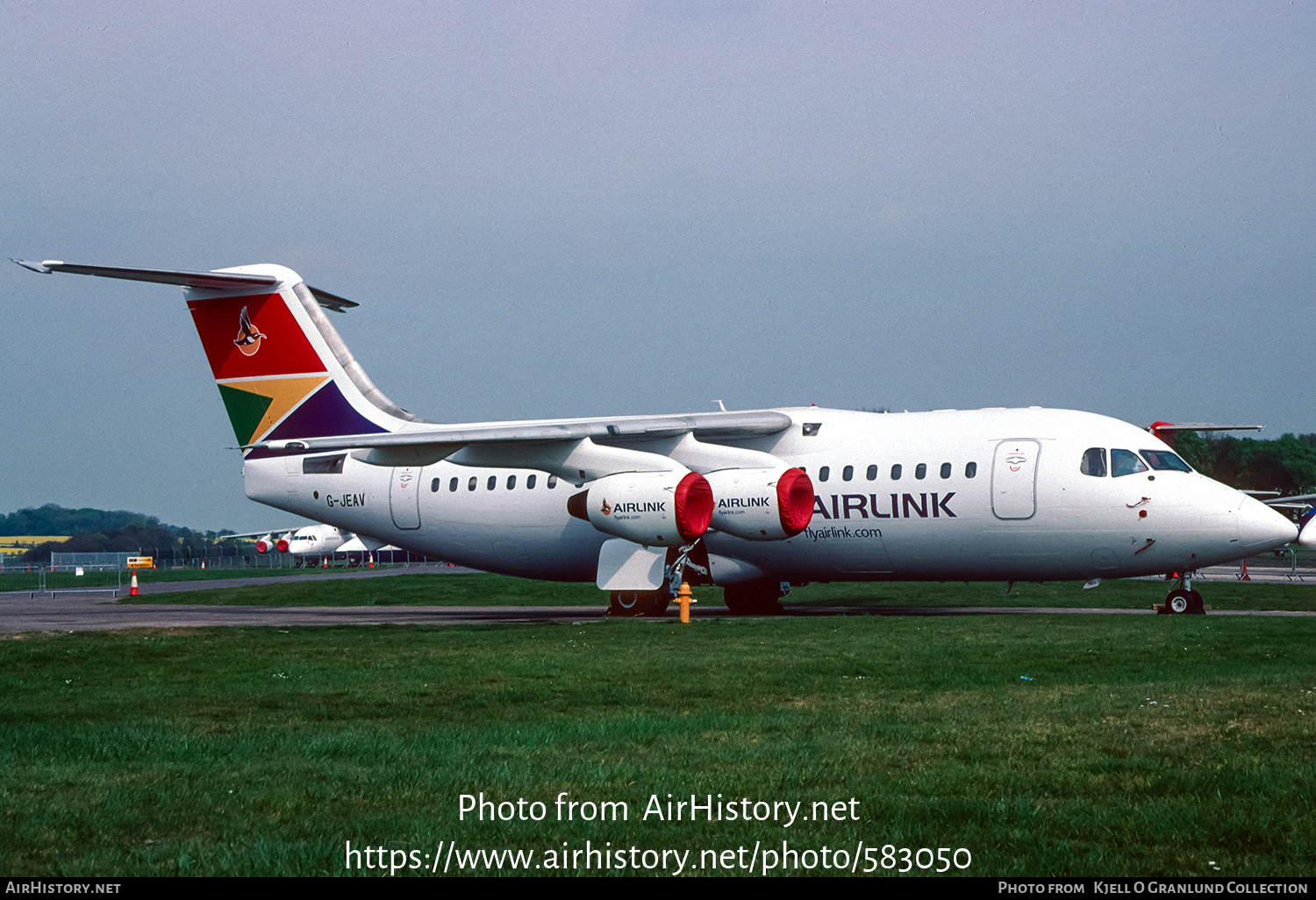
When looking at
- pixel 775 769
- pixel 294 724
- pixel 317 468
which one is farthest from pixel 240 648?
pixel 317 468

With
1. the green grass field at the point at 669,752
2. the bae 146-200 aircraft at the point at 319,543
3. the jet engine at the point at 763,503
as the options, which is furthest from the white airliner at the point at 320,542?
the green grass field at the point at 669,752

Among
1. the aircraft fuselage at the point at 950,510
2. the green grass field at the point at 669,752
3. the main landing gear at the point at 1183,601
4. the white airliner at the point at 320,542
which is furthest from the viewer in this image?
the white airliner at the point at 320,542

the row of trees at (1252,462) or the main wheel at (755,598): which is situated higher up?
the row of trees at (1252,462)

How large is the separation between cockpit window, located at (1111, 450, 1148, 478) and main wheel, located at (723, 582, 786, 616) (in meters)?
7.19

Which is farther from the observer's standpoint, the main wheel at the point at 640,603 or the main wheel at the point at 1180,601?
the main wheel at the point at 640,603

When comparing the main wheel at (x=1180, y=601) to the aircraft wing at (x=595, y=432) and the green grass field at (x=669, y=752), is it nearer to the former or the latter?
the aircraft wing at (x=595, y=432)

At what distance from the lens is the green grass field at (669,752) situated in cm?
548

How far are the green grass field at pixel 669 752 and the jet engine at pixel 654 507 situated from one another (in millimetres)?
7988

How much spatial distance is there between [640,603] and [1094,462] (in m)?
8.64

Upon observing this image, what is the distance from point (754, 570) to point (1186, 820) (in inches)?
778

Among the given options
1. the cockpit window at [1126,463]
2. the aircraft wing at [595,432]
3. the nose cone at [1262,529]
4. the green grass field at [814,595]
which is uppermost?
the aircraft wing at [595,432]

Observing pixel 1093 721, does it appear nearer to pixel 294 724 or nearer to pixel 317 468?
pixel 294 724

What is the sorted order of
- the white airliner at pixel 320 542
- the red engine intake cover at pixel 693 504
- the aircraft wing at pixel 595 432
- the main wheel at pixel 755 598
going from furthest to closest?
the white airliner at pixel 320 542, the main wheel at pixel 755 598, the aircraft wing at pixel 595 432, the red engine intake cover at pixel 693 504
